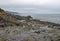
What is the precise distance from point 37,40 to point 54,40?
1152 mm

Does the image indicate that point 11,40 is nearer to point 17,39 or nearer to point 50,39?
point 17,39

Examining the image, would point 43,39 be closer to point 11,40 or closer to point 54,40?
point 54,40

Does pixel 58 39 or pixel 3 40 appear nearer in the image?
pixel 3 40

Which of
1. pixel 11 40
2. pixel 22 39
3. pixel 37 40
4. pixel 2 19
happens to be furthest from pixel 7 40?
pixel 2 19

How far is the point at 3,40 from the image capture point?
12797 mm

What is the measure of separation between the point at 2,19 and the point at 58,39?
12.2 metres

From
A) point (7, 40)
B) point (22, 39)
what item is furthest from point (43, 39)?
point (7, 40)

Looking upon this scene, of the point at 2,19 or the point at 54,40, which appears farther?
the point at 2,19

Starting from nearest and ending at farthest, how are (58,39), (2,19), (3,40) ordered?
(3,40)
(58,39)
(2,19)

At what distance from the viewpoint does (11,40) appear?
1302 cm

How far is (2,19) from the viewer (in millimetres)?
24531

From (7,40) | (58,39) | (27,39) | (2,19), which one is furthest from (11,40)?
(2,19)

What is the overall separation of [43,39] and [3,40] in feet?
9.12

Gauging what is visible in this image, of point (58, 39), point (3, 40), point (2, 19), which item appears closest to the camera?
point (3, 40)
